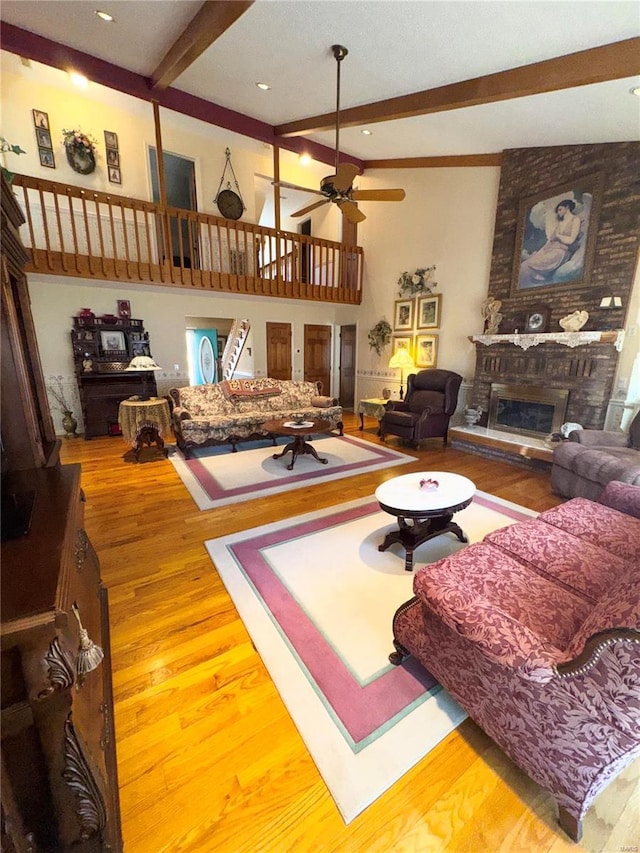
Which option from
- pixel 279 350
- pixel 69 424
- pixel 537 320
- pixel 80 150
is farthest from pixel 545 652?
pixel 80 150

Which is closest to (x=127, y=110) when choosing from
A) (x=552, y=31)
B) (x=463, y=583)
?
(x=552, y=31)

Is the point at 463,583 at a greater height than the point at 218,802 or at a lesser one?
greater

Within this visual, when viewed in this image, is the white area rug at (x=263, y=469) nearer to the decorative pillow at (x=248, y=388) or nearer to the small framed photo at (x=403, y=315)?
the decorative pillow at (x=248, y=388)

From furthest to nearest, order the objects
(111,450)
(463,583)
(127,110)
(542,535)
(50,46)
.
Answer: (127,110) < (111,450) < (50,46) < (542,535) < (463,583)

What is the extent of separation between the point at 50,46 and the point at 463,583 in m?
6.36

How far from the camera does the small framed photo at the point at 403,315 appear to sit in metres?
6.16

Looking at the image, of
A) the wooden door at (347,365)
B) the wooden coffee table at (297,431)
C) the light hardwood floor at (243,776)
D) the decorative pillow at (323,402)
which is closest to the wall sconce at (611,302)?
the wooden coffee table at (297,431)

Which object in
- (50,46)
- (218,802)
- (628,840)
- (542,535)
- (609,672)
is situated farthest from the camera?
(50,46)

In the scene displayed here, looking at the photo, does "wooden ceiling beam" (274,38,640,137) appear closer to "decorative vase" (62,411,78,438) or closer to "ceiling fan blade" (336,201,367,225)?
"ceiling fan blade" (336,201,367,225)

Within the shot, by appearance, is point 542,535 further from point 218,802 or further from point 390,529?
point 218,802

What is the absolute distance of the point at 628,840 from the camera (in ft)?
3.34

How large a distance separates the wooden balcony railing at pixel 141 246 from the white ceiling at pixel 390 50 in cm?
150

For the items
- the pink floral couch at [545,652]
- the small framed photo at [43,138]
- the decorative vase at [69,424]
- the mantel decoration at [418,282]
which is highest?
the small framed photo at [43,138]

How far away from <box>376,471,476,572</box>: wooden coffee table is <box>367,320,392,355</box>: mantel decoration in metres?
4.47
